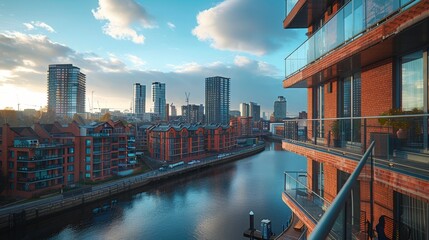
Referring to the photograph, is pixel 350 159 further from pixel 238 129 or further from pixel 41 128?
pixel 238 129

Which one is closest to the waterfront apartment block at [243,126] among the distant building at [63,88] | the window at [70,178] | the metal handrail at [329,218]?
the distant building at [63,88]

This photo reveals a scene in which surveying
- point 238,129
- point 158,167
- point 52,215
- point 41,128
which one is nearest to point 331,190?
point 52,215

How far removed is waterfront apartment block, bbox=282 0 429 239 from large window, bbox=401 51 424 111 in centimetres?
2

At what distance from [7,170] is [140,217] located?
1531 centimetres

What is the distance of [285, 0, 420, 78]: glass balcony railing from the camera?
4012 mm

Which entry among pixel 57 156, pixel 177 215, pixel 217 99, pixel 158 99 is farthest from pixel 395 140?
pixel 158 99

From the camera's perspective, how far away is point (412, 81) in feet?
14.4

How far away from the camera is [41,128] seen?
32.9m

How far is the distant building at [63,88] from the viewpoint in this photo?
109438 millimetres

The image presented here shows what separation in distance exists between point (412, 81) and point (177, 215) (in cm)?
2249

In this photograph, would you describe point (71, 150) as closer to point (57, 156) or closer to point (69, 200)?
point (57, 156)

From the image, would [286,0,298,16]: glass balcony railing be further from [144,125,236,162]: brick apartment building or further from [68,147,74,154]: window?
[144,125,236,162]: brick apartment building

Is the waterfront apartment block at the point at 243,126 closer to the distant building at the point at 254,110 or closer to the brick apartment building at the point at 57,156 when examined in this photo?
the brick apartment building at the point at 57,156

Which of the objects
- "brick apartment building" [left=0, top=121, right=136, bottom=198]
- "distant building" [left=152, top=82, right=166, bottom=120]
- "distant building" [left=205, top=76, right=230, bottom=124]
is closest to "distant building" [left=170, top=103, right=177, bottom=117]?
"distant building" [left=152, top=82, right=166, bottom=120]
